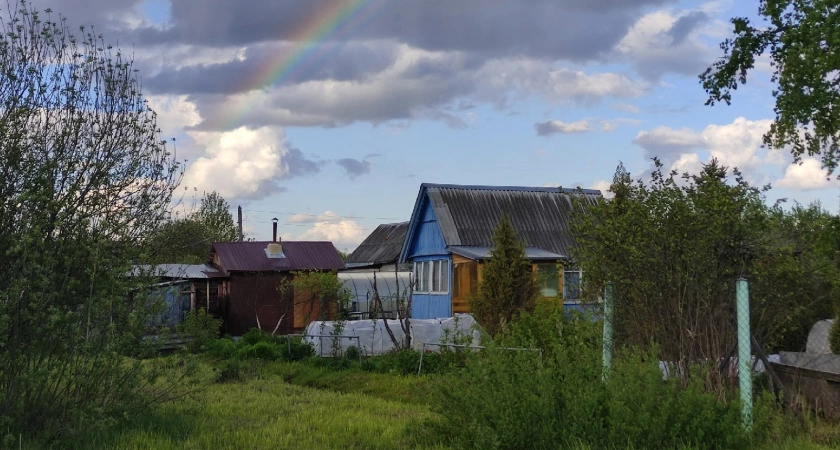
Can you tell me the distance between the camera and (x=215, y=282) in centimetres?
3141

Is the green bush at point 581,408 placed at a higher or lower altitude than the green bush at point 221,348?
higher

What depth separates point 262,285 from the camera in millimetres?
30969

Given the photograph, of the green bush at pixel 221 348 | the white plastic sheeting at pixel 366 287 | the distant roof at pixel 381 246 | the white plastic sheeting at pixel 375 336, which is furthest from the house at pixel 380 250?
the white plastic sheeting at pixel 375 336

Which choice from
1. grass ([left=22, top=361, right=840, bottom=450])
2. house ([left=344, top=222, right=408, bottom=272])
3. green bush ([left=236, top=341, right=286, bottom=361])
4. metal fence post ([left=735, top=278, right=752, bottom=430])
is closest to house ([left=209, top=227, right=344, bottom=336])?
house ([left=344, top=222, right=408, bottom=272])

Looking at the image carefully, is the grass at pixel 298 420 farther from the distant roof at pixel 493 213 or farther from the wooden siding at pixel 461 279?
the distant roof at pixel 493 213

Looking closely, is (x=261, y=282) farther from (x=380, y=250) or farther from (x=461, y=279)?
(x=380, y=250)

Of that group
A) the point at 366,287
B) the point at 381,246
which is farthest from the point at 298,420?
the point at 381,246

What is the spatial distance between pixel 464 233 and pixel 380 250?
593 inches

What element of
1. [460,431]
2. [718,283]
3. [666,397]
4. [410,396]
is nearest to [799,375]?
[718,283]

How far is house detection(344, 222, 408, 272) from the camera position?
39562 millimetres

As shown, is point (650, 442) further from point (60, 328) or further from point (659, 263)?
point (60, 328)

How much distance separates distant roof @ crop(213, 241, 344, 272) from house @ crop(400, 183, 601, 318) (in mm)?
Result: 3598

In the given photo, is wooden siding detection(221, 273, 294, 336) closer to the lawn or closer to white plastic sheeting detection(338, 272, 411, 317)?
white plastic sheeting detection(338, 272, 411, 317)

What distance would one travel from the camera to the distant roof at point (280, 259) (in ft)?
101
